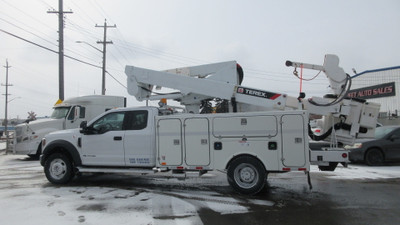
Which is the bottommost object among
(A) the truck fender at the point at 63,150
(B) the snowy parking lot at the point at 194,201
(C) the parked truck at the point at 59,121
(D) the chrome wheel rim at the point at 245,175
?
(B) the snowy parking lot at the point at 194,201

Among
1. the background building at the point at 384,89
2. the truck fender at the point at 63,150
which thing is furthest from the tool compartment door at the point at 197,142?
the background building at the point at 384,89

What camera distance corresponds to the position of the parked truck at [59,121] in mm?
14281

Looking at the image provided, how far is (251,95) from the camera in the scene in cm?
779

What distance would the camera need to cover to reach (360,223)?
5227 mm

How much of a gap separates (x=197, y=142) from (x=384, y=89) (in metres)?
24.0

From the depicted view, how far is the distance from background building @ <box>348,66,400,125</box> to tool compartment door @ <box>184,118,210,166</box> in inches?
886

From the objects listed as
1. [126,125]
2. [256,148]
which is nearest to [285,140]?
[256,148]

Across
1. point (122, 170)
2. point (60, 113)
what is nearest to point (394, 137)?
point (122, 170)

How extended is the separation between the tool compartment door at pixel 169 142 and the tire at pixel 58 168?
2.59 metres

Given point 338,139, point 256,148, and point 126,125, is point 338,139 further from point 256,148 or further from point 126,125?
point 126,125

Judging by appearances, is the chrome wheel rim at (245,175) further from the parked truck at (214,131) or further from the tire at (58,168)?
the tire at (58,168)

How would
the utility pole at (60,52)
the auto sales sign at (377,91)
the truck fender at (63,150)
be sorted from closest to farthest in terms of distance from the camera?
the truck fender at (63,150) → the utility pole at (60,52) → the auto sales sign at (377,91)

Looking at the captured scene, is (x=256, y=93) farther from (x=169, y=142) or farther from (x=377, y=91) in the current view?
(x=377, y=91)

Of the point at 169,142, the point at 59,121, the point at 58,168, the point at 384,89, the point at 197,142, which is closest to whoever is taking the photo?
the point at 197,142
